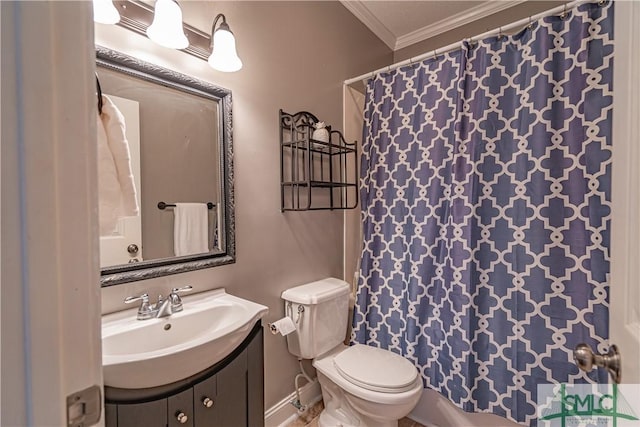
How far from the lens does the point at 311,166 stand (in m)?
1.71

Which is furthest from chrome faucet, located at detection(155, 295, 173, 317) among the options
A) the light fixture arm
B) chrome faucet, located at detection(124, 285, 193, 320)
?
the light fixture arm

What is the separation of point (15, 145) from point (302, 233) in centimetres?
141

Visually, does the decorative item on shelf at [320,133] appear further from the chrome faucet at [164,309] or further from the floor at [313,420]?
the floor at [313,420]

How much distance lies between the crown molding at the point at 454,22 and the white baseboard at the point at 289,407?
8.69 feet

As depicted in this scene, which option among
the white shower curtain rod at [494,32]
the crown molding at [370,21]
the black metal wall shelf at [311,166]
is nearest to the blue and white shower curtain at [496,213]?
the white shower curtain rod at [494,32]

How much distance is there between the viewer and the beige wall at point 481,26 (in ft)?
6.15

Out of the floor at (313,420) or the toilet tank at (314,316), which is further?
the floor at (313,420)

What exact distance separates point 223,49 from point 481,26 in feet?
6.32

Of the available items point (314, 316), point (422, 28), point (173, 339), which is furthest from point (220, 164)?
point (422, 28)

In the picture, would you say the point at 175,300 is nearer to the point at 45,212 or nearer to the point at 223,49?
the point at 45,212

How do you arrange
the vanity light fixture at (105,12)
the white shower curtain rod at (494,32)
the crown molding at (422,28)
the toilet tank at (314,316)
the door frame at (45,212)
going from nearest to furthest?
the door frame at (45,212) → the vanity light fixture at (105,12) → the white shower curtain rod at (494,32) → the toilet tank at (314,316) → the crown molding at (422,28)

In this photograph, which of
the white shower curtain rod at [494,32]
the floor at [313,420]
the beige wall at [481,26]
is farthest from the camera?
the beige wall at [481,26]

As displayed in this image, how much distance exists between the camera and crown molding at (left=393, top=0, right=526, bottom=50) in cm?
198

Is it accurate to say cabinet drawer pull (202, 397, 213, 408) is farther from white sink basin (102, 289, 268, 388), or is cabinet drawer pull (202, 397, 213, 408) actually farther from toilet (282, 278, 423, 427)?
toilet (282, 278, 423, 427)
